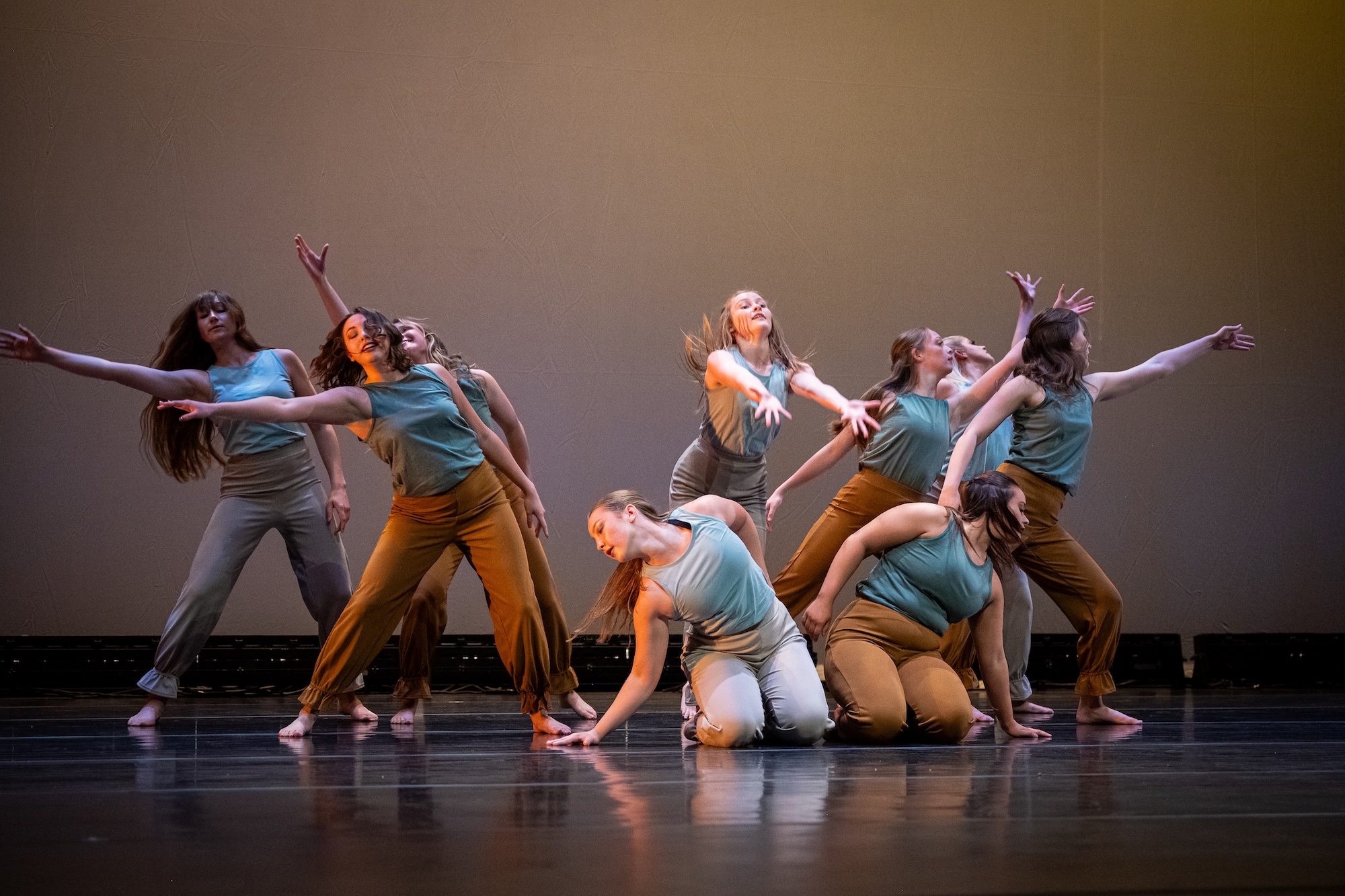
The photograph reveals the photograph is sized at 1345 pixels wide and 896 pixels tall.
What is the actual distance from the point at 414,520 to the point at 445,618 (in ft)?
2.67

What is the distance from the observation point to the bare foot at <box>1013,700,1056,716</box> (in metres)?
4.38

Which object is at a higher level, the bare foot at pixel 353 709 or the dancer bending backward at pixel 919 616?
the dancer bending backward at pixel 919 616

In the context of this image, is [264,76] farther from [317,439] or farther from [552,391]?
[317,439]

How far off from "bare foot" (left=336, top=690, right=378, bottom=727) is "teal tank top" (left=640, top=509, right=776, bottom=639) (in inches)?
55.0

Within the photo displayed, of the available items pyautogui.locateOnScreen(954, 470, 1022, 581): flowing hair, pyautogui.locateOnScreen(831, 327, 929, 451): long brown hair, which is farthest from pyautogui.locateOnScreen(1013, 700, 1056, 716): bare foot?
pyautogui.locateOnScreen(831, 327, 929, 451): long brown hair

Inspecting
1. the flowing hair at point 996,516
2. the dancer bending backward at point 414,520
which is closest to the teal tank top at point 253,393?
the dancer bending backward at point 414,520

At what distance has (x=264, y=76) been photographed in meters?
5.90

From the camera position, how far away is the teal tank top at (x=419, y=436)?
3516 millimetres

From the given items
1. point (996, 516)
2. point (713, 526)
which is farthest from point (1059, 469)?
point (713, 526)

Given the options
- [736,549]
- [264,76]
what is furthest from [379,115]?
[736,549]

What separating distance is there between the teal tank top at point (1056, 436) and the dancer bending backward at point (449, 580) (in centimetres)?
161

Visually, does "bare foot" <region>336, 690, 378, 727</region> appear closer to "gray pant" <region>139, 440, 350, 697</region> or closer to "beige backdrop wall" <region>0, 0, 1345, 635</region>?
"gray pant" <region>139, 440, 350, 697</region>

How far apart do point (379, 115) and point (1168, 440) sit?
Result: 4.47 meters

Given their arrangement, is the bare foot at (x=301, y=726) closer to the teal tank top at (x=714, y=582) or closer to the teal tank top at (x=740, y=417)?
the teal tank top at (x=714, y=582)
